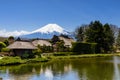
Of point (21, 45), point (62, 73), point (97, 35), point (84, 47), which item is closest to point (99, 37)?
point (97, 35)

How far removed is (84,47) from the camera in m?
90.5

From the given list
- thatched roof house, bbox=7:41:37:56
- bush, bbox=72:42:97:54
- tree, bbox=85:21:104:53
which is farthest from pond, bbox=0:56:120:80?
tree, bbox=85:21:104:53

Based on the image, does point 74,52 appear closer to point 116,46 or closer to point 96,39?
point 96,39

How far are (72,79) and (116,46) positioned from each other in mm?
100162

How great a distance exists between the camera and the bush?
88.8 meters

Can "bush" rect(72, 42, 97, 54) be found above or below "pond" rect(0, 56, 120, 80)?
above

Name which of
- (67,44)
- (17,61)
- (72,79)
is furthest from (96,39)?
(72,79)

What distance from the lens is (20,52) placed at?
68.6 m

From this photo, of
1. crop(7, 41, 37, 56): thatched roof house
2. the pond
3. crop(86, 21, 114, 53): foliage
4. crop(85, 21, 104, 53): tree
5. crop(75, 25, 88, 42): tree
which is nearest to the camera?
the pond

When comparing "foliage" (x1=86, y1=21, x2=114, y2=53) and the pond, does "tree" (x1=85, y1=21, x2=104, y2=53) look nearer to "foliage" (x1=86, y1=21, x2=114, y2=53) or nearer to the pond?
"foliage" (x1=86, y1=21, x2=114, y2=53)

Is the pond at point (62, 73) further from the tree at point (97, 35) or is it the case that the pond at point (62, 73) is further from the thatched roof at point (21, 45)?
the tree at point (97, 35)

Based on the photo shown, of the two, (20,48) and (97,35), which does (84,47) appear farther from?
(20,48)

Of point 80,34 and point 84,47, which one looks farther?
point 80,34

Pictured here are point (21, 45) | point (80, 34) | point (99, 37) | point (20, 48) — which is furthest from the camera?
point (80, 34)
